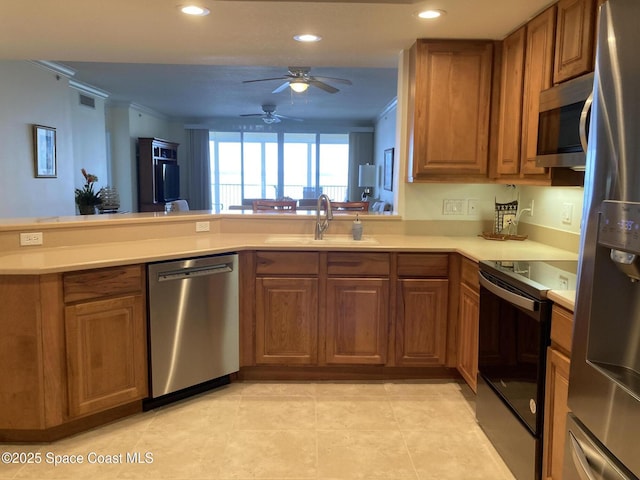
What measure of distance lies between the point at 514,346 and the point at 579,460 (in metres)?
0.64

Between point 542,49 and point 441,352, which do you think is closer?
point 542,49

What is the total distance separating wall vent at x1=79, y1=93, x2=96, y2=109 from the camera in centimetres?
630

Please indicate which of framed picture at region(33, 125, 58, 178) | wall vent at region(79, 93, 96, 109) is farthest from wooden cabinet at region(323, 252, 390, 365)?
wall vent at region(79, 93, 96, 109)

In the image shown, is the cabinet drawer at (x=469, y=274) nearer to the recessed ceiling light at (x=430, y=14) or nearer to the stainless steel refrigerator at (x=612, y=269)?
the stainless steel refrigerator at (x=612, y=269)

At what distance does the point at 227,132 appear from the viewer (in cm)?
1015

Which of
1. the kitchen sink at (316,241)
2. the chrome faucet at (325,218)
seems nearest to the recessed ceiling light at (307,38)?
the chrome faucet at (325,218)

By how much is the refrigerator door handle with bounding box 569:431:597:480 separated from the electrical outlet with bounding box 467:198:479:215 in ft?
6.94

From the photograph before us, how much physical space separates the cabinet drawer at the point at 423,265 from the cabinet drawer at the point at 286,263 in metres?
0.53

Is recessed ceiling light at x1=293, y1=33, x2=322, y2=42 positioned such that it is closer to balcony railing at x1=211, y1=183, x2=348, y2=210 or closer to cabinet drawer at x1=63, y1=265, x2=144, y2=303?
cabinet drawer at x1=63, y1=265, x2=144, y2=303

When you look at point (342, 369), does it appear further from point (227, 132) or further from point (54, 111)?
point (227, 132)

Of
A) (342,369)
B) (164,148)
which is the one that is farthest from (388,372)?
(164,148)

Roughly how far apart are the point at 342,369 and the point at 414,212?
1231 millimetres

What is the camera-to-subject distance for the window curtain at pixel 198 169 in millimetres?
9906

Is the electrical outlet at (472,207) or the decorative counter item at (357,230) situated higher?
the electrical outlet at (472,207)
